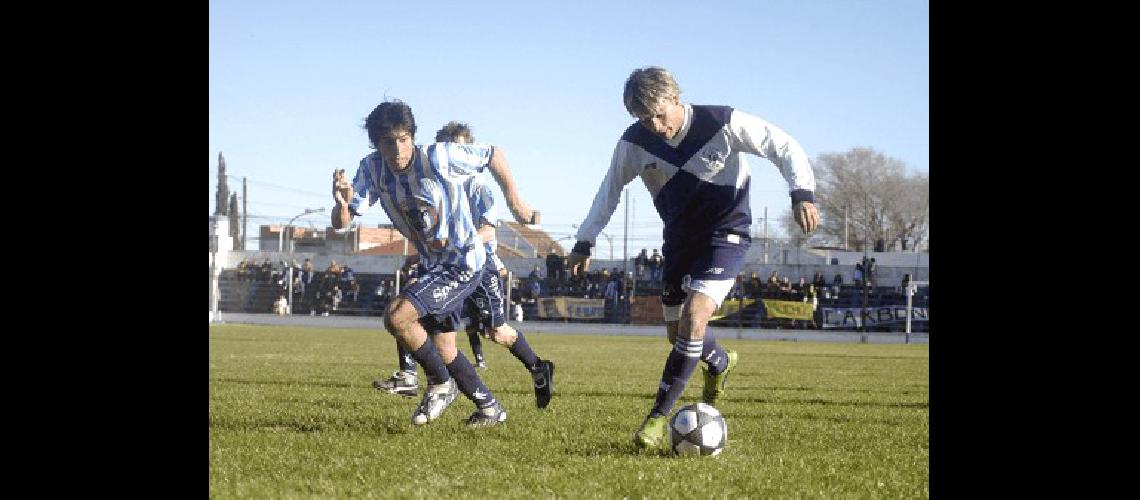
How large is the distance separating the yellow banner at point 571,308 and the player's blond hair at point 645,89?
27.3m

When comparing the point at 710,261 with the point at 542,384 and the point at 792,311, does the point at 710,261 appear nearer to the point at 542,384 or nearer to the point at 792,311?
the point at 542,384

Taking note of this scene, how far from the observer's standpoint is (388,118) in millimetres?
7078

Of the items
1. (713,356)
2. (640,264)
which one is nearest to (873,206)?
(640,264)

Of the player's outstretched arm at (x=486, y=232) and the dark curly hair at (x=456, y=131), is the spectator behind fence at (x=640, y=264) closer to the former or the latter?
the dark curly hair at (x=456, y=131)

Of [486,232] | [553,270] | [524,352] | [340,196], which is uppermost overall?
[340,196]

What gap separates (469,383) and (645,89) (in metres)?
2.15

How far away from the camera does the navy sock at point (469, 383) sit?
7.20 meters

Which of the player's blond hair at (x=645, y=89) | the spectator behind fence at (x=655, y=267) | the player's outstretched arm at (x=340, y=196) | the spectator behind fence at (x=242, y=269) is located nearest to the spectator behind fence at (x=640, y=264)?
the spectator behind fence at (x=655, y=267)
